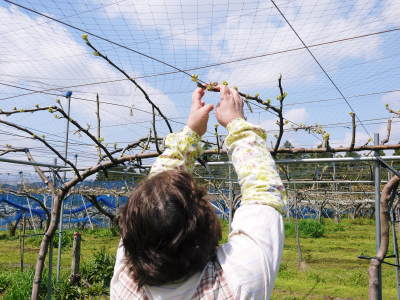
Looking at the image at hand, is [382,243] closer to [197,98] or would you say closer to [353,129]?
[353,129]

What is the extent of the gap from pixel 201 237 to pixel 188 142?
0.29 meters

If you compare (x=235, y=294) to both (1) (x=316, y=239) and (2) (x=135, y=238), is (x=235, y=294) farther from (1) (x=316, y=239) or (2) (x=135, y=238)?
(1) (x=316, y=239)

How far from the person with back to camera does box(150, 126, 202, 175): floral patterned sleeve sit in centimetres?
17

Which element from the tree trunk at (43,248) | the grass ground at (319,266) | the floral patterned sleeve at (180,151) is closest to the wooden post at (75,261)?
the grass ground at (319,266)

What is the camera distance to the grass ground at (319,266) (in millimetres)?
6566

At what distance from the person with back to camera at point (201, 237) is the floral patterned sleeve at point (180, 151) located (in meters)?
0.17

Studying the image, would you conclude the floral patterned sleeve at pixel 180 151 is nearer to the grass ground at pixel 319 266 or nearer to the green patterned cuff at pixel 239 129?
the green patterned cuff at pixel 239 129

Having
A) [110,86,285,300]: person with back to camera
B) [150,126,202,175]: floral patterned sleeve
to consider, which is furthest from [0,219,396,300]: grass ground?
[110,86,285,300]: person with back to camera

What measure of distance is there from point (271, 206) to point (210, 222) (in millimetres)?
127

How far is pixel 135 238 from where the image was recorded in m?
0.80

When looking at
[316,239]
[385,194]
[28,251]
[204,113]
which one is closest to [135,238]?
[204,113]

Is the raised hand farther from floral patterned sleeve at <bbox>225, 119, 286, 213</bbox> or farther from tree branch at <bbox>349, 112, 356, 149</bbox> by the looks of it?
tree branch at <bbox>349, 112, 356, 149</bbox>

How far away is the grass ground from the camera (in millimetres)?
6566

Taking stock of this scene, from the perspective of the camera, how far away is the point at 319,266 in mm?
8930
